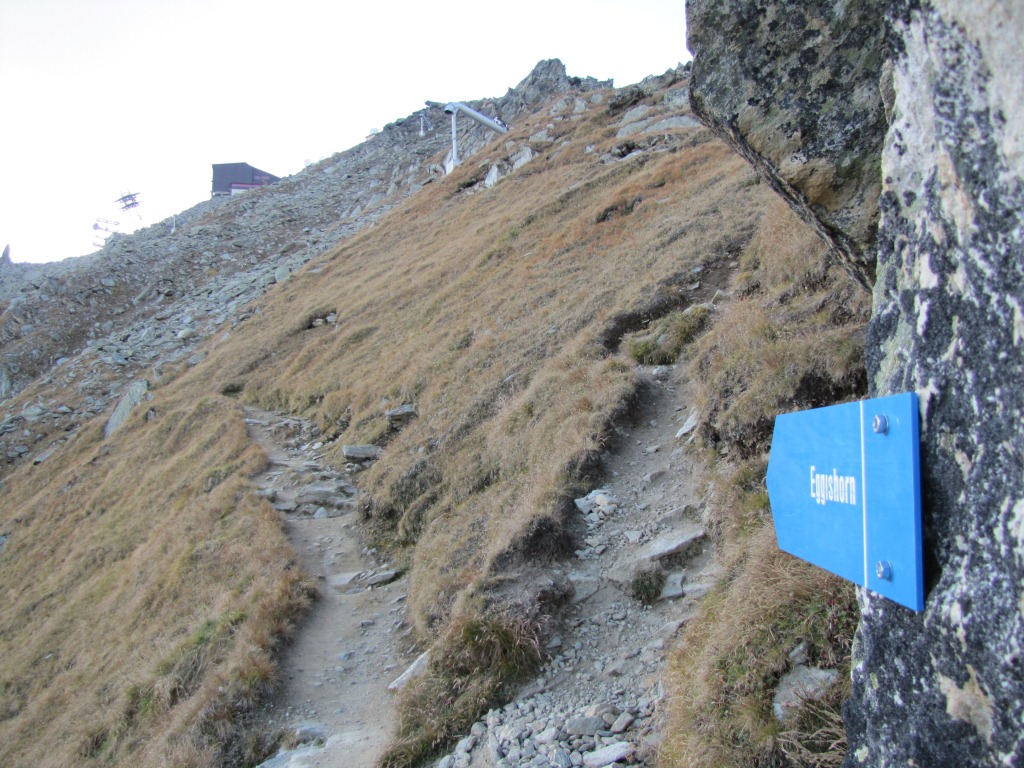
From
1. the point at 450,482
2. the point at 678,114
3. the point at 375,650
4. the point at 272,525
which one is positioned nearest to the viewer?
the point at 375,650

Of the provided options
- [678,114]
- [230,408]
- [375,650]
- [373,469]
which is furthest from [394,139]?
[375,650]

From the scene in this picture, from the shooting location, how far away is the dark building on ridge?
313 feet

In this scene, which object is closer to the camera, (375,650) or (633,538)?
(633,538)

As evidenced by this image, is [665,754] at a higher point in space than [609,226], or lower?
lower

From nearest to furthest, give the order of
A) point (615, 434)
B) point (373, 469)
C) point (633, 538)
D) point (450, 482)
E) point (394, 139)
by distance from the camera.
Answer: point (633, 538), point (615, 434), point (450, 482), point (373, 469), point (394, 139)

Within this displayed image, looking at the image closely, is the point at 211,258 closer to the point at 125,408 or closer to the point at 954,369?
the point at 125,408

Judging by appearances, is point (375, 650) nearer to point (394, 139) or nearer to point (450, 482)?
point (450, 482)

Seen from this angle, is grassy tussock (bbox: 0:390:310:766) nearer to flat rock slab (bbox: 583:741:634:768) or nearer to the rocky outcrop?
flat rock slab (bbox: 583:741:634:768)

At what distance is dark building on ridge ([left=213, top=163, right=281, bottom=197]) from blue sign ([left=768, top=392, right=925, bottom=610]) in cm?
10265

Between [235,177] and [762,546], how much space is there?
342 ft

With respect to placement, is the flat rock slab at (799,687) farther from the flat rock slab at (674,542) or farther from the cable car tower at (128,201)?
the cable car tower at (128,201)

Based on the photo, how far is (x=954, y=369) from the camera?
2.52m

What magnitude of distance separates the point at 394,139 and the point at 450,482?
269ft

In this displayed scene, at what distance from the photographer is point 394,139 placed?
86125mm
